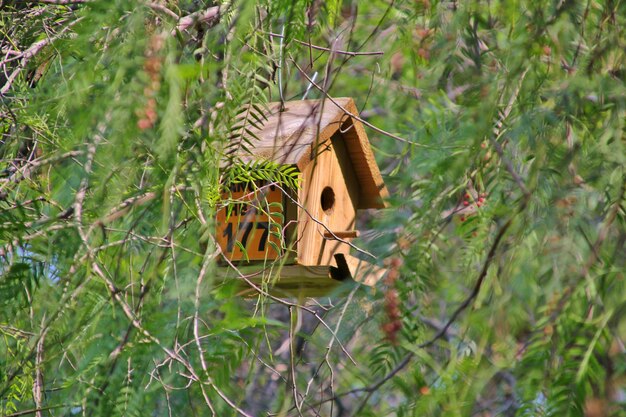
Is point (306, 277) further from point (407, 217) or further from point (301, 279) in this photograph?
point (407, 217)

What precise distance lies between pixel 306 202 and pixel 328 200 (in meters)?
0.24

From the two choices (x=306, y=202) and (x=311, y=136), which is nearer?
(x=311, y=136)

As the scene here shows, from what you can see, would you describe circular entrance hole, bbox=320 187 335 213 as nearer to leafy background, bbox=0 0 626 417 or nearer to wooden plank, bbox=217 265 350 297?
wooden plank, bbox=217 265 350 297

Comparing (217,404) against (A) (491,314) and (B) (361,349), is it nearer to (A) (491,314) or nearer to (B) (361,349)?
(B) (361,349)

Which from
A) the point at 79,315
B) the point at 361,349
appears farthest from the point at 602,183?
the point at 79,315

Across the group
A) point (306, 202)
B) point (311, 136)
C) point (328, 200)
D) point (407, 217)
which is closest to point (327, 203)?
point (328, 200)

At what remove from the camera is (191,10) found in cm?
218

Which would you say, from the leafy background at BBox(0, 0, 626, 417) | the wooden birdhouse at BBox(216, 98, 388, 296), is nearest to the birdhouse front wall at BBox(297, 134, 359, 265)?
the wooden birdhouse at BBox(216, 98, 388, 296)

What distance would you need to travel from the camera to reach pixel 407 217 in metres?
1.48

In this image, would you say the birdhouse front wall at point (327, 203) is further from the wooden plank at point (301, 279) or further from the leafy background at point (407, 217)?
the leafy background at point (407, 217)

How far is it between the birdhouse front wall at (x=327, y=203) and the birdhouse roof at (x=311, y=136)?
1.1 inches

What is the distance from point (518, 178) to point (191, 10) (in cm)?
103

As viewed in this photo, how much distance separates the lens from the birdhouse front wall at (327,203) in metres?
2.45

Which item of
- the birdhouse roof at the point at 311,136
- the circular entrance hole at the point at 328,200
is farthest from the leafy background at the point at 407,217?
the circular entrance hole at the point at 328,200
